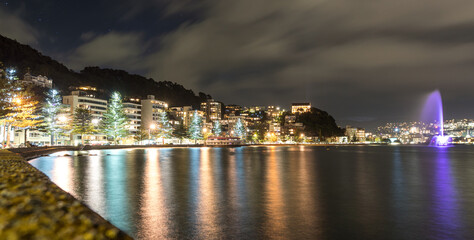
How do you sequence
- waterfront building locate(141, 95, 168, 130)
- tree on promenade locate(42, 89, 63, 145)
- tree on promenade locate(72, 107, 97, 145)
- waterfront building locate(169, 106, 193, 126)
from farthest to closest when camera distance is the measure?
waterfront building locate(169, 106, 193, 126), waterfront building locate(141, 95, 168, 130), tree on promenade locate(72, 107, 97, 145), tree on promenade locate(42, 89, 63, 145)

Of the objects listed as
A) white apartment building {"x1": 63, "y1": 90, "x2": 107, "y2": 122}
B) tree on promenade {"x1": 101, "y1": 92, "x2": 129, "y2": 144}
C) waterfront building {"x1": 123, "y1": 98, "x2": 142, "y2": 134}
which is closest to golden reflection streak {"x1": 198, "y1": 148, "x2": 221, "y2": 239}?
tree on promenade {"x1": 101, "y1": 92, "x2": 129, "y2": 144}

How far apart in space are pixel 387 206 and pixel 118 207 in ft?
45.5

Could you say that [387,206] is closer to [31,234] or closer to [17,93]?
[31,234]

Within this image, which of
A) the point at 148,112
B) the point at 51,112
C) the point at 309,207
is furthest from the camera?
the point at 148,112

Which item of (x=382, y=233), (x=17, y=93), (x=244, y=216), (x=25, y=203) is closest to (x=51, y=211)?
(x=25, y=203)

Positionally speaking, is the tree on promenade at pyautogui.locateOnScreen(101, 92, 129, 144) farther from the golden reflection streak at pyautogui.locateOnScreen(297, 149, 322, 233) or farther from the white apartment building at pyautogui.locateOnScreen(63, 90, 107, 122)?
the golden reflection streak at pyautogui.locateOnScreen(297, 149, 322, 233)

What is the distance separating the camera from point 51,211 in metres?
4.98

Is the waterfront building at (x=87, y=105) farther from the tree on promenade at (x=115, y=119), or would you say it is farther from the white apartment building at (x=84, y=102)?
the tree on promenade at (x=115, y=119)

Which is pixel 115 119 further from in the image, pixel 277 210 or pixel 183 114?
pixel 277 210

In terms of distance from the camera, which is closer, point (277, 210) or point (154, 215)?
point (154, 215)

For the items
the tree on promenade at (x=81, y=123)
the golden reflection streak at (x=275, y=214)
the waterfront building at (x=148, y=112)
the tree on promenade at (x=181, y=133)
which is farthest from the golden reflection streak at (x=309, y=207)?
the waterfront building at (x=148, y=112)

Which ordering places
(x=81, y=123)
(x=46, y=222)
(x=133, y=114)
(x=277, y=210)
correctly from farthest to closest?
(x=133, y=114)
(x=81, y=123)
(x=277, y=210)
(x=46, y=222)

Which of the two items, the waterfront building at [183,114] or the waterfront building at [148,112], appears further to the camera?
the waterfront building at [183,114]

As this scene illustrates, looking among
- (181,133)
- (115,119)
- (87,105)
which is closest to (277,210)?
(115,119)
